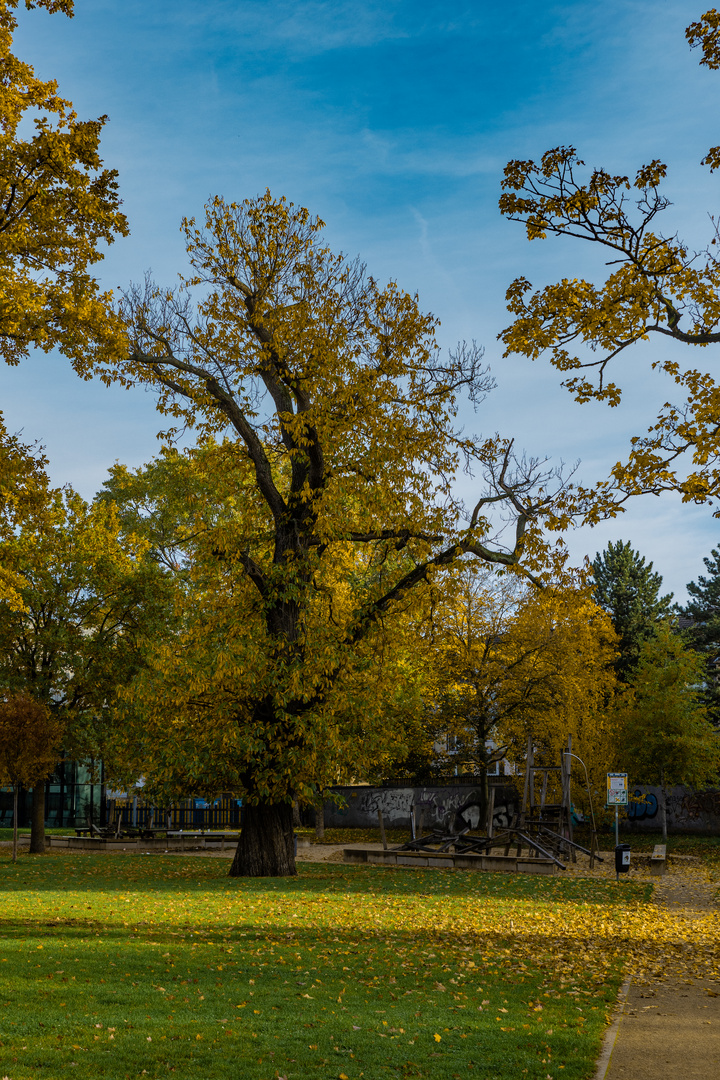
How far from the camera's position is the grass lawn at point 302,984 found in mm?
5738

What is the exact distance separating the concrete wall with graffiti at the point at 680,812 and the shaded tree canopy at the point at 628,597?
547 cm

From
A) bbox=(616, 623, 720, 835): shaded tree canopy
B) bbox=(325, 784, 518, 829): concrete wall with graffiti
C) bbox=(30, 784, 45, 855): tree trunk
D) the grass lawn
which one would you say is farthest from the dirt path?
bbox=(325, 784, 518, 829): concrete wall with graffiti

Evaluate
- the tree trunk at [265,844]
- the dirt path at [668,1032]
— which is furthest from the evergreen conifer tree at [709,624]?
the dirt path at [668,1032]

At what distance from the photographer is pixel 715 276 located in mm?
11758

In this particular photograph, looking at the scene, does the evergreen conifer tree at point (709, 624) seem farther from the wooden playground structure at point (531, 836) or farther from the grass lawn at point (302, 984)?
the grass lawn at point (302, 984)

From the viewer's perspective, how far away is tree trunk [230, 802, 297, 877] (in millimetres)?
18500

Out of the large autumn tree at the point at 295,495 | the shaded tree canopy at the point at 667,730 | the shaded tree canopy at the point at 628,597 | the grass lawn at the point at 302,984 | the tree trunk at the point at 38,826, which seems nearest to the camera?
the grass lawn at the point at 302,984

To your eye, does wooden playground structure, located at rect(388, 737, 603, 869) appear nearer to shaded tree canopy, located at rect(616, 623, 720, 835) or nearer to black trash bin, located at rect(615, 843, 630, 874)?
black trash bin, located at rect(615, 843, 630, 874)

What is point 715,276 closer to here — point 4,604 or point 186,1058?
point 186,1058

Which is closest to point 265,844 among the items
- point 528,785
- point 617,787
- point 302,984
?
point 617,787

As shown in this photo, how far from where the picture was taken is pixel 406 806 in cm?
3688

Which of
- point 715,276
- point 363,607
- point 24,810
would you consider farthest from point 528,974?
point 24,810

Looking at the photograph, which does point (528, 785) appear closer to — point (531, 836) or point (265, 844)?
point (531, 836)

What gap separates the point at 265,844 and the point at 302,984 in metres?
11.1
